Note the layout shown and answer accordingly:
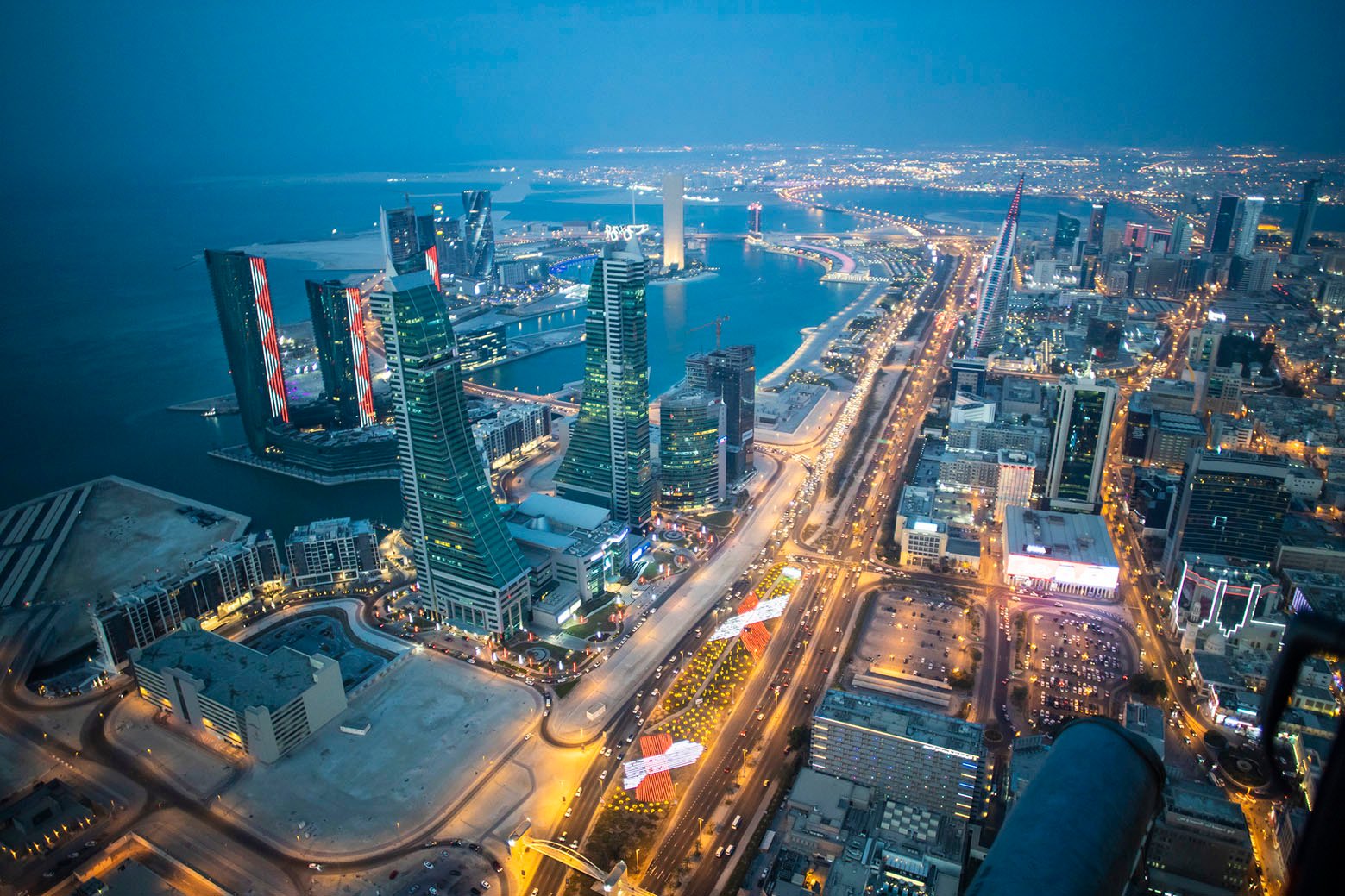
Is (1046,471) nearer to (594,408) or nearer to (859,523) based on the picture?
(859,523)

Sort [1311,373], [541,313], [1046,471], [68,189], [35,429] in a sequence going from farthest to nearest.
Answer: [68,189] < [541,313] < [1311,373] < [35,429] < [1046,471]

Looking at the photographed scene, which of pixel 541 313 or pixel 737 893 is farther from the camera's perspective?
pixel 541 313

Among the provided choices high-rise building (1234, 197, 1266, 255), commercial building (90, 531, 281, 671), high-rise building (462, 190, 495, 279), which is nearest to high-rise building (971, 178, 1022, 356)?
high-rise building (1234, 197, 1266, 255)

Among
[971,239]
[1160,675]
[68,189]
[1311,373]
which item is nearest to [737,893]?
[1160,675]

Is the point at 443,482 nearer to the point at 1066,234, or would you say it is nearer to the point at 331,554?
the point at 331,554

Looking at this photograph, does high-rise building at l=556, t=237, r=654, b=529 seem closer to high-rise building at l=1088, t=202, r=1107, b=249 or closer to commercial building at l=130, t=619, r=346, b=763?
commercial building at l=130, t=619, r=346, b=763

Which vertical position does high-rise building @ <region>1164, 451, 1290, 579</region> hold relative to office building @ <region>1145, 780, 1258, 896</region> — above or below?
above
